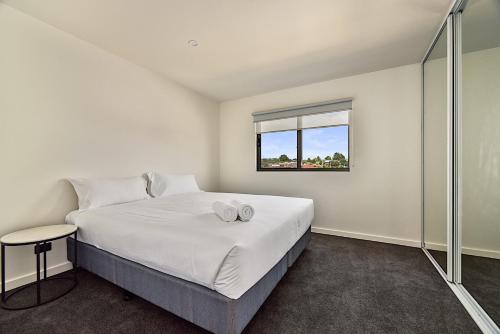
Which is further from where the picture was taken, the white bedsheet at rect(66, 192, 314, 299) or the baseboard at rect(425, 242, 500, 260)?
the baseboard at rect(425, 242, 500, 260)

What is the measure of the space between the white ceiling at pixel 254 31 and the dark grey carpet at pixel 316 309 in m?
2.49

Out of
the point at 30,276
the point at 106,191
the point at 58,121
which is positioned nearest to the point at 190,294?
the point at 106,191

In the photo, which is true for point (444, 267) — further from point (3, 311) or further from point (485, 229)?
point (3, 311)

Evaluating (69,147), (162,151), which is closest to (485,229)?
(162,151)

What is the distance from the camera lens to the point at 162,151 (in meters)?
3.15

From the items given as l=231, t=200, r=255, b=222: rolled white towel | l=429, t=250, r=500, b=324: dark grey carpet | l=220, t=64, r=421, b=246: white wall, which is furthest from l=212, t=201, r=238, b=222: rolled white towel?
l=220, t=64, r=421, b=246: white wall

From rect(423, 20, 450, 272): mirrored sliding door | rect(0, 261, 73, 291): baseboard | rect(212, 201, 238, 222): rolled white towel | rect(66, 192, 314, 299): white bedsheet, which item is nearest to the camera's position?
rect(66, 192, 314, 299): white bedsheet

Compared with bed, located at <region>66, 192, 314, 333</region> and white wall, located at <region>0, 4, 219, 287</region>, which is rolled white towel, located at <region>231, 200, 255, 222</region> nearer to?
bed, located at <region>66, 192, 314, 333</region>

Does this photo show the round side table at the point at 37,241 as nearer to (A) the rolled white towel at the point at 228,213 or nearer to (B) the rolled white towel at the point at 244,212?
(A) the rolled white towel at the point at 228,213

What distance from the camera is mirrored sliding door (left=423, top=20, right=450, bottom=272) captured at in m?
1.99

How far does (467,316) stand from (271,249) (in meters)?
1.48

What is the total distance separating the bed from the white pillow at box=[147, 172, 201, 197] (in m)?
0.81

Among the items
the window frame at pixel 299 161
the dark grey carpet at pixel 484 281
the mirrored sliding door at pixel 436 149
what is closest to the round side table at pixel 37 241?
the window frame at pixel 299 161

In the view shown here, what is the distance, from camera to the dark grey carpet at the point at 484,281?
1411 mm
